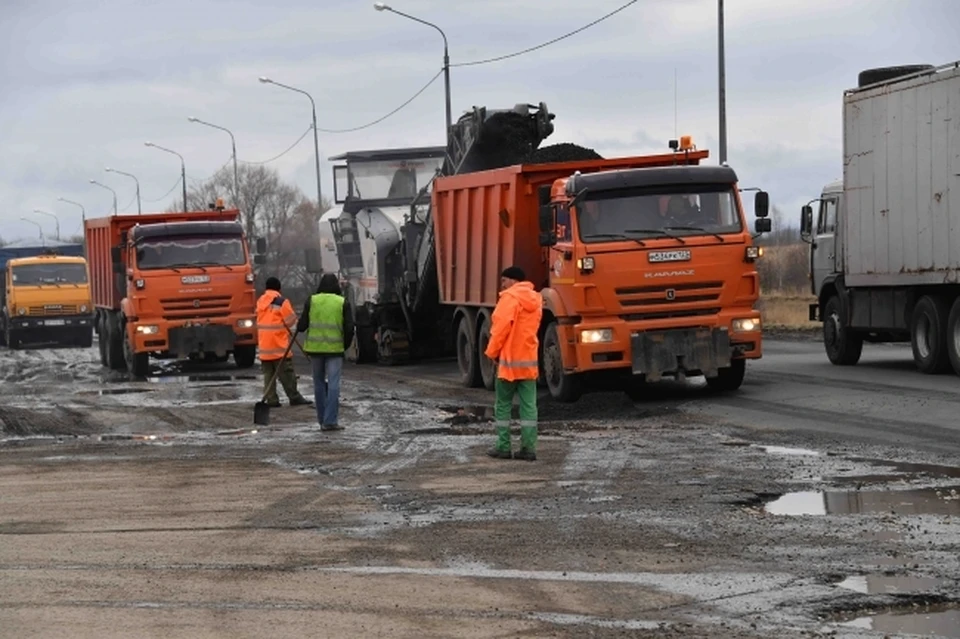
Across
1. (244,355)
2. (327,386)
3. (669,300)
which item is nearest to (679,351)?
(669,300)

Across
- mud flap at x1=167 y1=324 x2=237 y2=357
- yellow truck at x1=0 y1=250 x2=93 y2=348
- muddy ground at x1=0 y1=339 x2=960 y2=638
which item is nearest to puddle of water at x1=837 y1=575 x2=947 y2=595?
muddy ground at x1=0 y1=339 x2=960 y2=638

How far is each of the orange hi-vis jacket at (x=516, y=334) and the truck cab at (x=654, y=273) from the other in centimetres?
385

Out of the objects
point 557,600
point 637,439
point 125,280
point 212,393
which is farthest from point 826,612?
point 125,280

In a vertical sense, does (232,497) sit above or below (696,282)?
below

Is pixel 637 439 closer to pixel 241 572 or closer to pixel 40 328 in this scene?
pixel 241 572

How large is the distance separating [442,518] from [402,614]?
3073 millimetres

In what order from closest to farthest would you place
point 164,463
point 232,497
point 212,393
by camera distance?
point 232,497, point 164,463, point 212,393

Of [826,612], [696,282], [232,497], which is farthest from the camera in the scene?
[696,282]

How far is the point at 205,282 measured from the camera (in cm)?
2939

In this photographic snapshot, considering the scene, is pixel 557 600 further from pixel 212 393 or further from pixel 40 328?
pixel 40 328

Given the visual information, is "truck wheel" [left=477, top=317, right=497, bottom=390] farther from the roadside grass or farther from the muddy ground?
the roadside grass

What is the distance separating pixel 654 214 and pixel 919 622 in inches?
462

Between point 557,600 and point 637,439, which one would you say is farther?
point 637,439

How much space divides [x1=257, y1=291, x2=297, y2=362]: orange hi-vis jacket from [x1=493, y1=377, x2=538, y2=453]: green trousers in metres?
6.44
